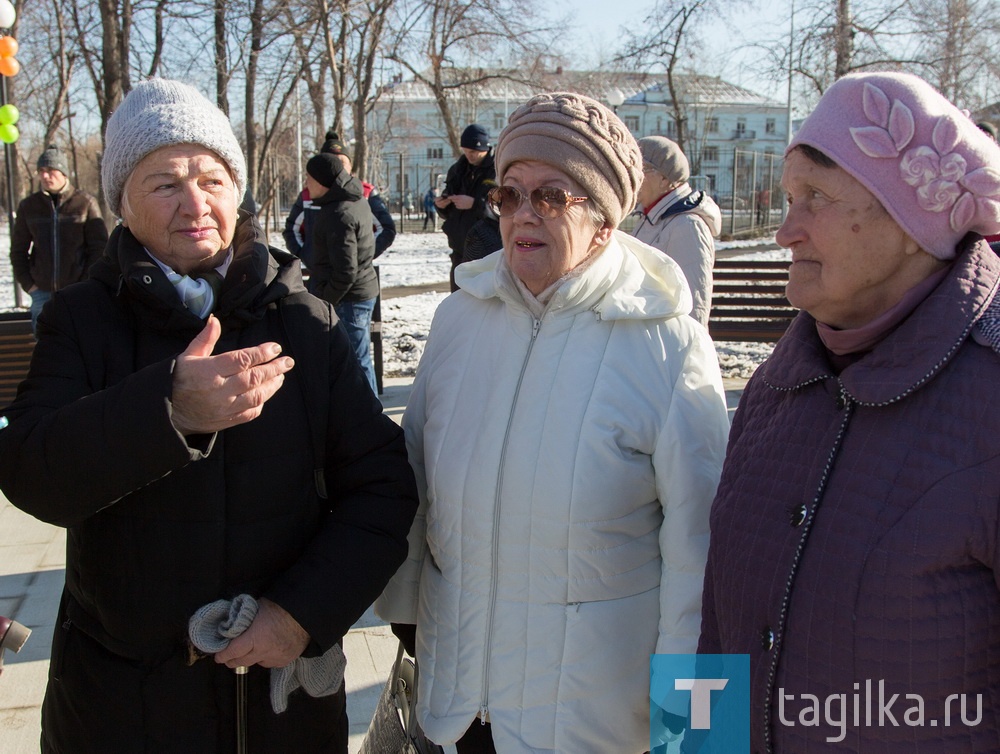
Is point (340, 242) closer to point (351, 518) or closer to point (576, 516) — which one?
point (351, 518)

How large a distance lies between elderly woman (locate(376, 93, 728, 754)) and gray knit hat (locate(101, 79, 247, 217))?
663 mm

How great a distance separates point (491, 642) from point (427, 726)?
0.29m

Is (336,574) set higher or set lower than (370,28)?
lower

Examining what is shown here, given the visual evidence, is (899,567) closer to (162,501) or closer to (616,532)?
(616,532)

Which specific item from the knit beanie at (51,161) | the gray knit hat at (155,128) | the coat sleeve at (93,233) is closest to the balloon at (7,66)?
the knit beanie at (51,161)

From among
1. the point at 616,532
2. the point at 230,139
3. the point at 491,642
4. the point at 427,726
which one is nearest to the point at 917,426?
the point at 616,532

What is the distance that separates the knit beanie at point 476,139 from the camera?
7266 mm

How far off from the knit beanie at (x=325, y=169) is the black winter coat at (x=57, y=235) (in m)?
2.25

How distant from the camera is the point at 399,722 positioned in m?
2.13

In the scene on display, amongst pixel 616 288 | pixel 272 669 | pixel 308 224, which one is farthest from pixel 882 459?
pixel 308 224

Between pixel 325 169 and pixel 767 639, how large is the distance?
18.4 feet

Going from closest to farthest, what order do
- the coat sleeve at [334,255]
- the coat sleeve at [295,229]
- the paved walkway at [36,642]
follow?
the paved walkway at [36,642] → the coat sleeve at [334,255] → the coat sleeve at [295,229]

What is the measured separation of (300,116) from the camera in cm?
2270

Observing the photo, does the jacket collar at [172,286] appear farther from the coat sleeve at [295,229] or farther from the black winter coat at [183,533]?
the coat sleeve at [295,229]
